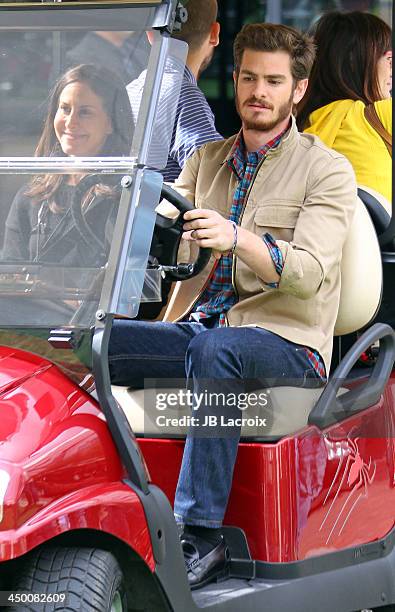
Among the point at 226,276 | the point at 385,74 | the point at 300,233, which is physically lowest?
the point at 226,276

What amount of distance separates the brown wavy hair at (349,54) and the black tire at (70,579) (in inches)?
79.1

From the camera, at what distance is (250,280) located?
3.29m

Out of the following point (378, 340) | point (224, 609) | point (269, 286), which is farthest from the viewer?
point (378, 340)

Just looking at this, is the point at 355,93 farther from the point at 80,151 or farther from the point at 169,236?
the point at 80,151

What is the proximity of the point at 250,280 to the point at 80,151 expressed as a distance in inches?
29.9

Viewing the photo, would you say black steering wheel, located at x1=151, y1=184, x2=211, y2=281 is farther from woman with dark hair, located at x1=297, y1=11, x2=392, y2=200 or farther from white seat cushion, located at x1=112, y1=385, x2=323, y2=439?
woman with dark hair, located at x1=297, y1=11, x2=392, y2=200

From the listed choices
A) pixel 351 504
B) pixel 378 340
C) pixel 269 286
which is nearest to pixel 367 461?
pixel 351 504

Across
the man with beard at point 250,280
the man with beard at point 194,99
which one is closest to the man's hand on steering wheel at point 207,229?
the man with beard at point 250,280

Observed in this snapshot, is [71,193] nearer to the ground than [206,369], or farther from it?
farther from it

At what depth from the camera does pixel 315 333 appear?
3258mm

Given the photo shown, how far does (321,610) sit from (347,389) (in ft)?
2.01

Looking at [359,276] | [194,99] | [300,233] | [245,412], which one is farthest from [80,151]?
[194,99]

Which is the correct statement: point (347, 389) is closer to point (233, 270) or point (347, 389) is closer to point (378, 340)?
point (378, 340)

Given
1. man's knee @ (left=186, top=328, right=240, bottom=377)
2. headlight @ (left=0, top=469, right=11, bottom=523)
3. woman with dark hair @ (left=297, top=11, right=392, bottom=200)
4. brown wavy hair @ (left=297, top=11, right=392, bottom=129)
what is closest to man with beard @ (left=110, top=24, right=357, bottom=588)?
man's knee @ (left=186, top=328, right=240, bottom=377)
